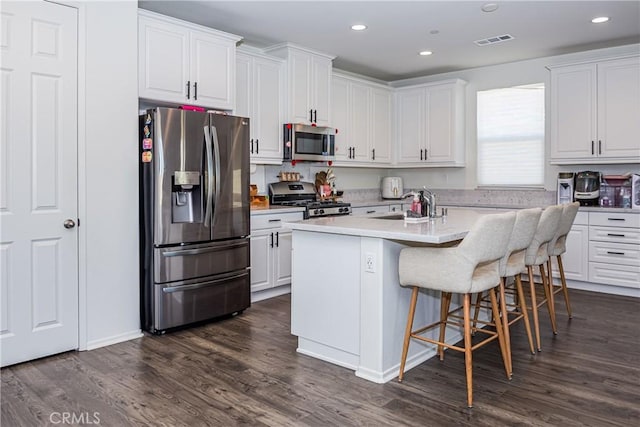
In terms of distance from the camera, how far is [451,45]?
207 inches


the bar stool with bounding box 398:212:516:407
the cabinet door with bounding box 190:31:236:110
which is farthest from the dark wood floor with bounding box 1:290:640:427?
the cabinet door with bounding box 190:31:236:110

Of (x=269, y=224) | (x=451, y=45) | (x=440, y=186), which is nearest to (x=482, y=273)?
(x=269, y=224)

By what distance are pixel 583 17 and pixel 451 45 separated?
1.29 meters

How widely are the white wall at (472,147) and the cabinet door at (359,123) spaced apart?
368mm

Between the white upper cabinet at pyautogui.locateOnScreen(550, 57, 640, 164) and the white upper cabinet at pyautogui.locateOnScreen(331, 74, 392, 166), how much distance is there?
6.92 ft

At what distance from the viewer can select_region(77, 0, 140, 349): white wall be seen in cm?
334

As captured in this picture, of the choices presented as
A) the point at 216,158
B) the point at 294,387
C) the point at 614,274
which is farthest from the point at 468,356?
the point at 614,274

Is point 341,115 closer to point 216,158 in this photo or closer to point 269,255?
point 269,255

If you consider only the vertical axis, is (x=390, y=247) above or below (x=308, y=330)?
above

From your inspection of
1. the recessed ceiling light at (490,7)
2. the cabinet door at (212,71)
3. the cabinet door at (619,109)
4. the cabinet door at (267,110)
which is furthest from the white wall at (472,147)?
the recessed ceiling light at (490,7)

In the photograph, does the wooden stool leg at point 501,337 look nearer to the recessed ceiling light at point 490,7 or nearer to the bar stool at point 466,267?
the bar stool at point 466,267

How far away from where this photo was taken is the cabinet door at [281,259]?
4883 mm

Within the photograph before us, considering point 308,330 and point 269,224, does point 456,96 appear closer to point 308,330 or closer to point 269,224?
point 269,224

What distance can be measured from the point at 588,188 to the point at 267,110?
3556mm
